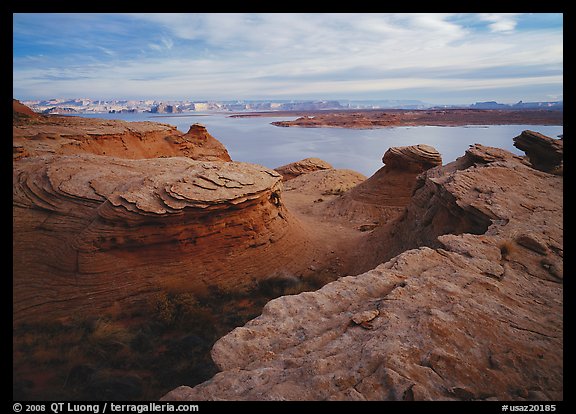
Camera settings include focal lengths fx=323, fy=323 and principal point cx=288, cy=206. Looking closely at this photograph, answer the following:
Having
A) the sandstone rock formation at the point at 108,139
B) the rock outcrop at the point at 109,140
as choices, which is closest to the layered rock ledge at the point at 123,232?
the sandstone rock formation at the point at 108,139

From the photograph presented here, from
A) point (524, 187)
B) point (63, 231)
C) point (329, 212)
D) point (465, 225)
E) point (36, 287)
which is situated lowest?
point (329, 212)

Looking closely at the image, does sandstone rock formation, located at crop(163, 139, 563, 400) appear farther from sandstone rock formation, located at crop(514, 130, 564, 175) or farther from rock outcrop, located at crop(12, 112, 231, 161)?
rock outcrop, located at crop(12, 112, 231, 161)

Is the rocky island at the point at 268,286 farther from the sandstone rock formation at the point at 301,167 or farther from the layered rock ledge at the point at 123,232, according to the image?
the sandstone rock formation at the point at 301,167

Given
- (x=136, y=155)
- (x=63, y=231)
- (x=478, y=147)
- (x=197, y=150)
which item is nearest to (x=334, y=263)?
(x=478, y=147)
